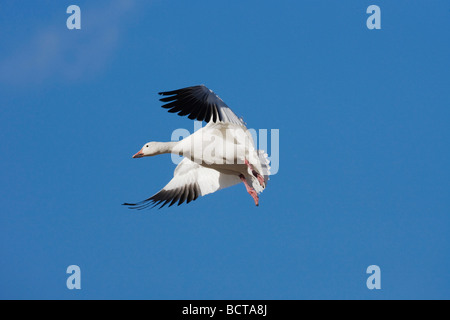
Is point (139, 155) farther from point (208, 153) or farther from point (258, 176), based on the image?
point (258, 176)

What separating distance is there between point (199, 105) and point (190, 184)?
9.36 ft

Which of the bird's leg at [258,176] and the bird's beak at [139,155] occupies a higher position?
the bird's beak at [139,155]

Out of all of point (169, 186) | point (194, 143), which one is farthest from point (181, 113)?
point (169, 186)

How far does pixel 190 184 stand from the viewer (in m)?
13.7

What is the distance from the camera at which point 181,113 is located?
11.0 meters

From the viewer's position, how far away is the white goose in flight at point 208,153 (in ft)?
36.8

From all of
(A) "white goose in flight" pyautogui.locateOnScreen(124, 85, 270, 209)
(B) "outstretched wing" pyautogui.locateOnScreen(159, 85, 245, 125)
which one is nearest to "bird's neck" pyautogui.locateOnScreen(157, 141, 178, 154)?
(A) "white goose in flight" pyautogui.locateOnScreen(124, 85, 270, 209)

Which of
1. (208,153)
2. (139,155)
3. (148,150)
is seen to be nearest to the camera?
(208,153)

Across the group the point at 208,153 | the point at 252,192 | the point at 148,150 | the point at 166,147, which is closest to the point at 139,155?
the point at 148,150

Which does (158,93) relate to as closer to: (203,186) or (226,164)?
(226,164)

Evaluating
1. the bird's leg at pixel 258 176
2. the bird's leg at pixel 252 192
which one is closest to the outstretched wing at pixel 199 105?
the bird's leg at pixel 258 176

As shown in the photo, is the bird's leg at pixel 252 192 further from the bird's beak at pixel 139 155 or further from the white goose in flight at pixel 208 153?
the bird's beak at pixel 139 155

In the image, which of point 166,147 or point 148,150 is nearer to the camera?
point 166,147

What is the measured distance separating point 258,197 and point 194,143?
5.23ft
